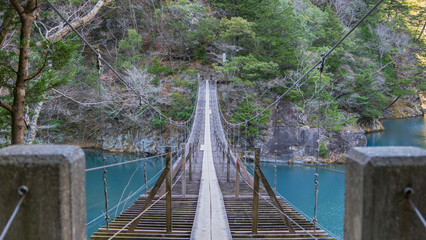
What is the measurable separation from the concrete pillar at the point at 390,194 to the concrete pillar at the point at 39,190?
727 millimetres

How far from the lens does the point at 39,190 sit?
0.59m

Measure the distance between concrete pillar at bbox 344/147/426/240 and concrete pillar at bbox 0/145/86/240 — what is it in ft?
2.39

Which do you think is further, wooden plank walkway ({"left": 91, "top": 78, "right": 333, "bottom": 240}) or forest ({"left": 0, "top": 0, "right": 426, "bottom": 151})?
forest ({"left": 0, "top": 0, "right": 426, "bottom": 151})

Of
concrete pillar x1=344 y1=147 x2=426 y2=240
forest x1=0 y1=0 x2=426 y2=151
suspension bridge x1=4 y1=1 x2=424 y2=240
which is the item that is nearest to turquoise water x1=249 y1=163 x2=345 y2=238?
forest x1=0 y1=0 x2=426 y2=151

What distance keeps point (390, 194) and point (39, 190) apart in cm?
85

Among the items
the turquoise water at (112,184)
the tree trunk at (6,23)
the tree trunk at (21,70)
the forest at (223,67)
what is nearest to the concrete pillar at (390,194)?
the tree trunk at (21,70)

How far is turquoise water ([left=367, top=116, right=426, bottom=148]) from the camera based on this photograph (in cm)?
1190

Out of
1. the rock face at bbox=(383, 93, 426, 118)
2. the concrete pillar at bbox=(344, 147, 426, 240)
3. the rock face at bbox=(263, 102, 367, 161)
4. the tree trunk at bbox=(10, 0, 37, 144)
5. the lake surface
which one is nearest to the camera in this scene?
the concrete pillar at bbox=(344, 147, 426, 240)

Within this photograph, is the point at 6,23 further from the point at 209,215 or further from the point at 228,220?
the point at 228,220

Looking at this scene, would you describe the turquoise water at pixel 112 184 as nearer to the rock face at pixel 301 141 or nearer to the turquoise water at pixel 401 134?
the rock face at pixel 301 141

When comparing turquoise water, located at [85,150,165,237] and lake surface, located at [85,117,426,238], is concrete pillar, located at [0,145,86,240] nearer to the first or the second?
turquoise water, located at [85,150,165,237]

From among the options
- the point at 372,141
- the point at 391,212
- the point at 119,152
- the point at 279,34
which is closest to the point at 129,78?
the point at 119,152

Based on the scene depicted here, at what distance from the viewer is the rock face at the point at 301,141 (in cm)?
955

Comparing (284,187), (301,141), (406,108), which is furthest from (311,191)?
(406,108)
